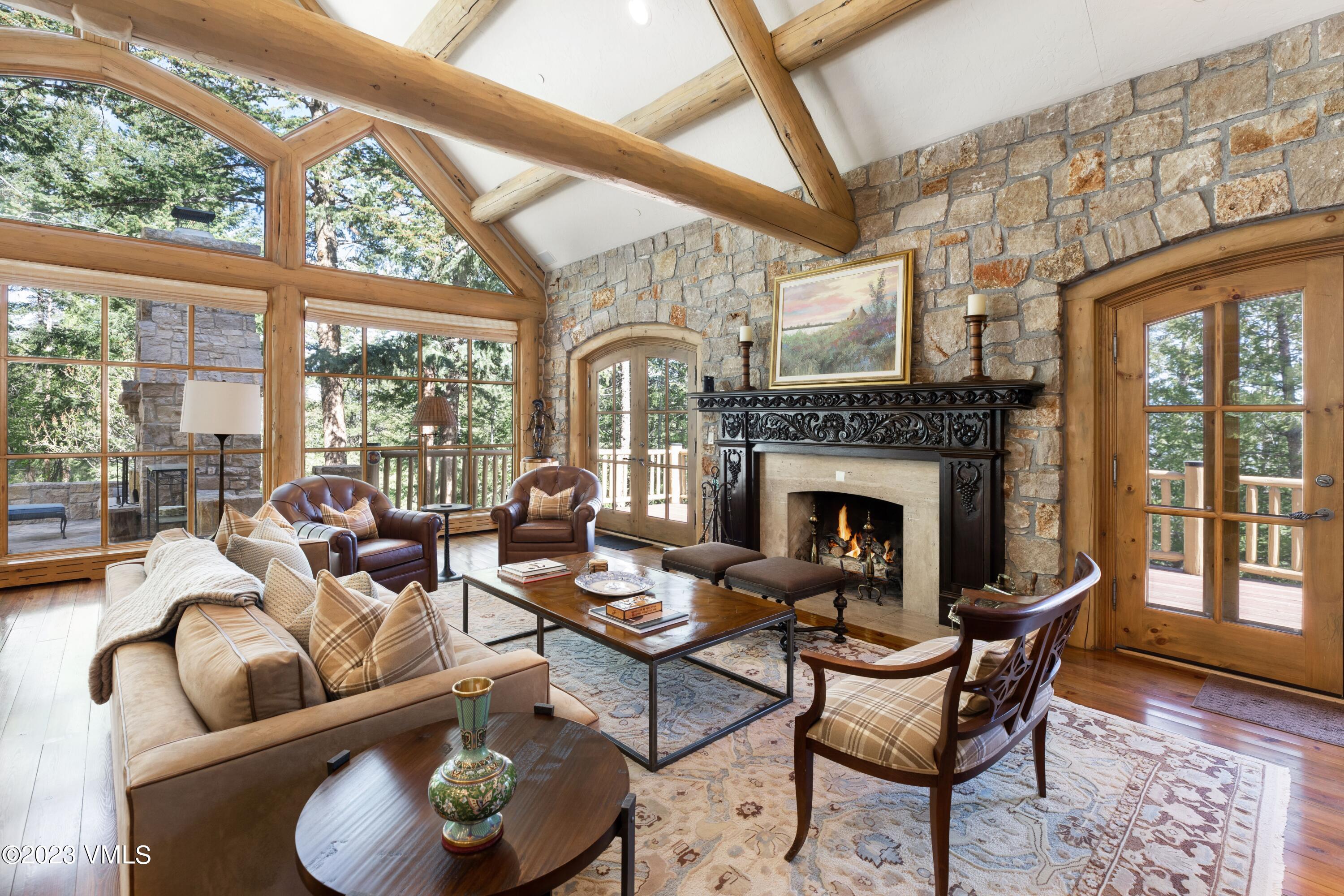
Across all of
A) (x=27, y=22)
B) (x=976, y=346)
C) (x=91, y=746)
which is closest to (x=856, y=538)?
(x=976, y=346)

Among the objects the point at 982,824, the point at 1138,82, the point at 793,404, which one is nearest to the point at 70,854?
the point at 982,824

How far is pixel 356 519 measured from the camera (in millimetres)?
4211

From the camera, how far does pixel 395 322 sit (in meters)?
6.10

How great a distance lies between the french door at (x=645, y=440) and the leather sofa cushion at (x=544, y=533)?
4.54ft

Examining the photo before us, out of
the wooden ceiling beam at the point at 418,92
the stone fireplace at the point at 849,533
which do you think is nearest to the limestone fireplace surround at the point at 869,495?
the stone fireplace at the point at 849,533

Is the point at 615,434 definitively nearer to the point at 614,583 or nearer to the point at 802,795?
the point at 614,583

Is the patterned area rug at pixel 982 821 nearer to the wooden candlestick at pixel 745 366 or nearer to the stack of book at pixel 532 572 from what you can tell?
the stack of book at pixel 532 572

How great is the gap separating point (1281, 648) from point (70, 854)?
4.53 meters

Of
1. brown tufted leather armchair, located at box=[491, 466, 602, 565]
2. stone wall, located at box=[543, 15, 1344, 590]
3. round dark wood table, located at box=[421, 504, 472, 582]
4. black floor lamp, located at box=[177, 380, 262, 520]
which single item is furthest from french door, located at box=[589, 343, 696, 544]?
black floor lamp, located at box=[177, 380, 262, 520]

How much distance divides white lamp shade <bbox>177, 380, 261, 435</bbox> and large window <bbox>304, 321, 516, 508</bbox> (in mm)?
2649

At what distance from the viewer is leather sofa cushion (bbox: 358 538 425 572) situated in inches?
152

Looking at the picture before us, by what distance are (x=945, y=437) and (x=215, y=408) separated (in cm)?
394

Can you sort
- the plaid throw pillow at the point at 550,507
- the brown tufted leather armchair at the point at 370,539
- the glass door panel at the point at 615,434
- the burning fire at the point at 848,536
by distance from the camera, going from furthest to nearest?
1. the glass door panel at the point at 615,434
2. the plaid throw pillow at the point at 550,507
3. the burning fire at the point at 848,536
4. the brown tufted leather armchair at the point at 370,539

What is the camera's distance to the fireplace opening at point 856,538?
434cm
